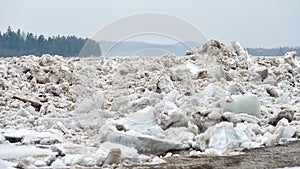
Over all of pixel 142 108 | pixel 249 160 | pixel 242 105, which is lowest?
pixel 249 160

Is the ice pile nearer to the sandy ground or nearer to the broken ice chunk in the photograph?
the broken ice chunk

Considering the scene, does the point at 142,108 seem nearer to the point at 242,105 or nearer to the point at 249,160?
the point at 242,105

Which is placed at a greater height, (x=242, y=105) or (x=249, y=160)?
(x=242, y=105)

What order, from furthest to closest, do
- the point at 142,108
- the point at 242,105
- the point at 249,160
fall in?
1. the point at 142,108
2. the point at 242,105
3. the point at 249,160

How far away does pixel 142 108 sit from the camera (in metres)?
6.59

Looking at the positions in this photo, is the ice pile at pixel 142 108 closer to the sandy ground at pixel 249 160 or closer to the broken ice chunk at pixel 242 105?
the broken ice chunk at pixel 242 105

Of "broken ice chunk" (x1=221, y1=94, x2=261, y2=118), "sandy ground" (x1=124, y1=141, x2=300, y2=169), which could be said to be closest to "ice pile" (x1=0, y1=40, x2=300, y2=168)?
"broken ice chunk" (x1=221, y1=94, x2=261, y2=118)

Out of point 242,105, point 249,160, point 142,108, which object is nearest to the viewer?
point 249,160

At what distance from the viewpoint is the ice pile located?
4820mm

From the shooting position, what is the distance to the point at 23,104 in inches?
293

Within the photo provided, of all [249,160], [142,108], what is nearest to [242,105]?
[142,108]

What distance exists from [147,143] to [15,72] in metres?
4.92

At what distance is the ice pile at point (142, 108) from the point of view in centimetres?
482

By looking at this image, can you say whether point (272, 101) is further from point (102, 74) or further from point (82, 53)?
point (82, 53)
